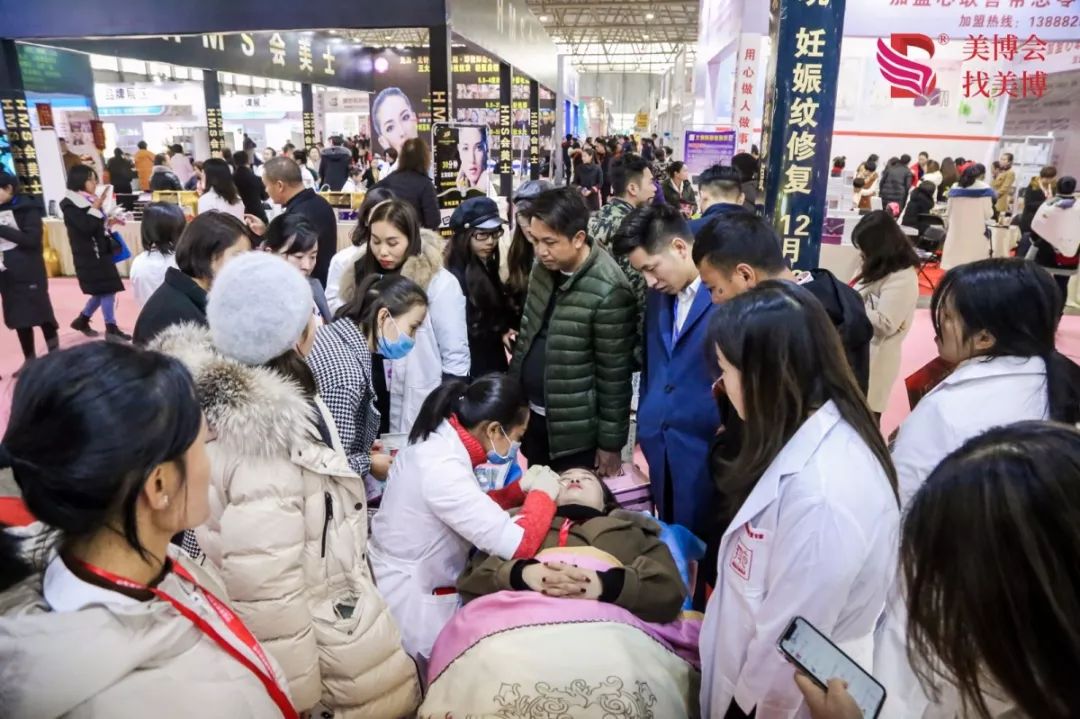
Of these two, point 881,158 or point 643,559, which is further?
point 881,158

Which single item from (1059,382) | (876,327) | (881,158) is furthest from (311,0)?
(881,158)

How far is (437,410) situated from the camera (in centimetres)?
207

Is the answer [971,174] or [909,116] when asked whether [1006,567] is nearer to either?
[971,174]

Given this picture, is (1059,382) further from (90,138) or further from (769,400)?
(90,138)

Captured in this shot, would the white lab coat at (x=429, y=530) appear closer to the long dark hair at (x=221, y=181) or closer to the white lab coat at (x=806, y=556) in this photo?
the white lab coat at (x=806, y=556)

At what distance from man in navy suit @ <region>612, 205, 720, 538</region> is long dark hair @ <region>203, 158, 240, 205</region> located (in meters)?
4.73

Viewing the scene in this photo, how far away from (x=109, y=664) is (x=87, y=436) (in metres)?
0.28

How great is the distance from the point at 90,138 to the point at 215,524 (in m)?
12.8

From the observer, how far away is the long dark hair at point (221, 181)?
618 cm

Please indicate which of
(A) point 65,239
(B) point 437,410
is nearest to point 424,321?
(B) point 437,410

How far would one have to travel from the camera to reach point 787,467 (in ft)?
4.49

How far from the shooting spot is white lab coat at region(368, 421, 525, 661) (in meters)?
1.96

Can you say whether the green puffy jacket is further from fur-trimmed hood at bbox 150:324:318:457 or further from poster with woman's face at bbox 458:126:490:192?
poster with woman's face at bbox 458:126:490:192

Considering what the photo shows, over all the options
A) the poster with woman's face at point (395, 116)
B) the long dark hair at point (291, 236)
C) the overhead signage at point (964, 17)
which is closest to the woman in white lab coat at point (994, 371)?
the long dark hair at point (291, 236)
